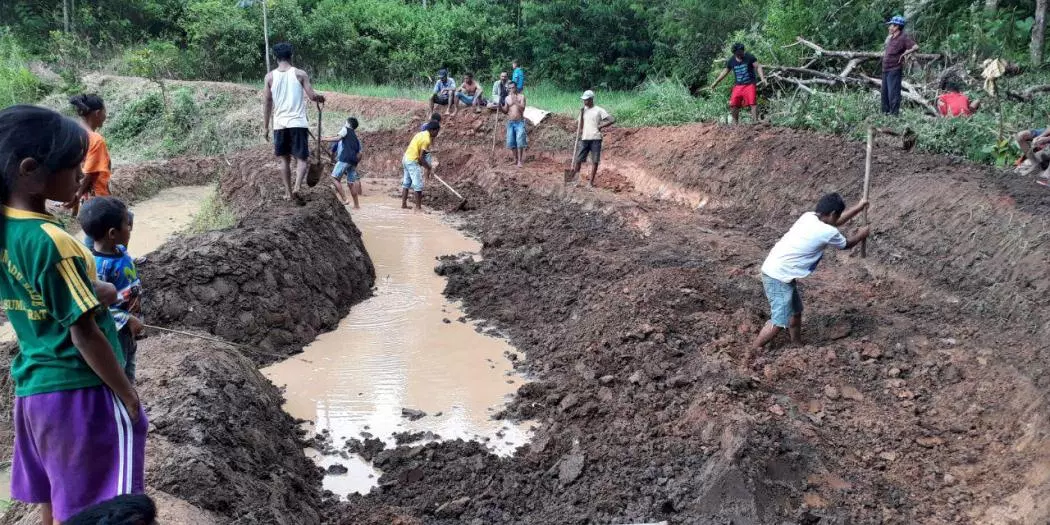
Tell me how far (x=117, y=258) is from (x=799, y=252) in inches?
187

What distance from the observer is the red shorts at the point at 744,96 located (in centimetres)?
1287

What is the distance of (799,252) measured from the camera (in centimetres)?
596

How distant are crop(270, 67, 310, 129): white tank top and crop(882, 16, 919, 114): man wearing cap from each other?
26.8 feet

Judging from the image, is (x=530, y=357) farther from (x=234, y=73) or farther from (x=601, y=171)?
(x=234, y=73)

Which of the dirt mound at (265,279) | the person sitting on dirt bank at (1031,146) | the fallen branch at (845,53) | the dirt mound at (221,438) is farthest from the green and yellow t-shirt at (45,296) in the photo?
the fallen branch at (845,53)

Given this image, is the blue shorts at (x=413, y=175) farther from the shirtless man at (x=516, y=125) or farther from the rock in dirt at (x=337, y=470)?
the rock in dirt at (x=337, y=470)

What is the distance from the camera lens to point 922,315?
6.70m

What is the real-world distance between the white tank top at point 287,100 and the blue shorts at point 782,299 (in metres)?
5.29

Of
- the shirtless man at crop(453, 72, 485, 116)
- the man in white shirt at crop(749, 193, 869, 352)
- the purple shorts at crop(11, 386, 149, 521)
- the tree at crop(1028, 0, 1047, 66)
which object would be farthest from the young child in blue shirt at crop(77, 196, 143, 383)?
the shirtless man at crop(453, 72, 485, 116)

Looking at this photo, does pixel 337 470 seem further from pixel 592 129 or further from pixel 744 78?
pixel 744 78

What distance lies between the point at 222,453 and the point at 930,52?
13.6 m

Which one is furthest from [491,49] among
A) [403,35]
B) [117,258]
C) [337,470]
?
[117,258]

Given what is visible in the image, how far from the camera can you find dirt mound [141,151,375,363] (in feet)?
21.9

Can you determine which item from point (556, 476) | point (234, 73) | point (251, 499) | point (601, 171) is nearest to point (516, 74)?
point (601, 171)
